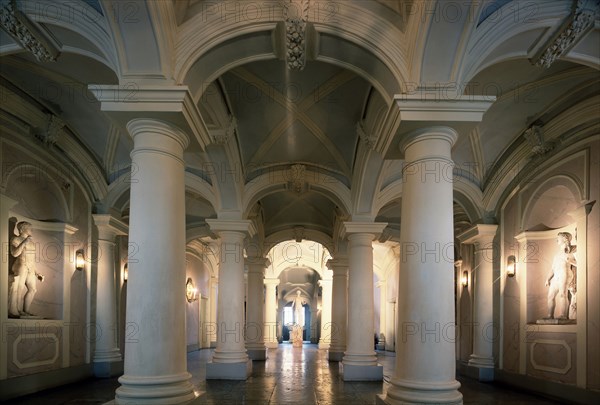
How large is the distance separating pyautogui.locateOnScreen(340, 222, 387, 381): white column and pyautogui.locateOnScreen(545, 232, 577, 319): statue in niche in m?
3.78

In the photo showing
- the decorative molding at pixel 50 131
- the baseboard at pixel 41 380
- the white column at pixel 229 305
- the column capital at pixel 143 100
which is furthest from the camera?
the white column at pixel 229 305

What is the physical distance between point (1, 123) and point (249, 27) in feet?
18.5

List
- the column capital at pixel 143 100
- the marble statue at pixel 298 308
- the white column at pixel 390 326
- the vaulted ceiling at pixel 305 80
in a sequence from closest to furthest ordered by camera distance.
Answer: the column capital at pixel 143 100 → the vaulted ceiling at pixel 305 80 → the white column at pixel 390 326 → the marble statue at pixel 298 308

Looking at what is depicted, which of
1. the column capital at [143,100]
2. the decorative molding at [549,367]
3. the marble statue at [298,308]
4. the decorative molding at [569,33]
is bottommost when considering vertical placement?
the marble statue at [298,308]

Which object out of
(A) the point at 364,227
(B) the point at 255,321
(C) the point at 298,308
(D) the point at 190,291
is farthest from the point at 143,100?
(C) the point at 298,308

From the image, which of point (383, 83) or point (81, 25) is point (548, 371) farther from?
point (81, 25)

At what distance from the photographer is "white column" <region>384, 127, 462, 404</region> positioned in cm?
613

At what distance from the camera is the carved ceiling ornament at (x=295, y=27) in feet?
21.7

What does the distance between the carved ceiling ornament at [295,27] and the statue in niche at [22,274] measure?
6.54 metres

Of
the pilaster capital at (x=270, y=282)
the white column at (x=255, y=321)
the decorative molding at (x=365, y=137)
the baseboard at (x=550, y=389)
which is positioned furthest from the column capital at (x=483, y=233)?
the pilaster capital at (x=270, y=282)

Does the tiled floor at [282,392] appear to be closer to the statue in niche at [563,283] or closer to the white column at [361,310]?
the white column at [361,310]

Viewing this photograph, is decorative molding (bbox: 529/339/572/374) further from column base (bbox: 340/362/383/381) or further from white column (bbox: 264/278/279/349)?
white column (bbox: 264/278/279/349)

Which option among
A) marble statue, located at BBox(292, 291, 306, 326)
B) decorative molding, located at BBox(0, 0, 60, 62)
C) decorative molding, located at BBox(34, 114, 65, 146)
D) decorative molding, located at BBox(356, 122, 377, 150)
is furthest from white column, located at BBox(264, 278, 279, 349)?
decorative molding, located at BBox(0, 0, 60, 62)

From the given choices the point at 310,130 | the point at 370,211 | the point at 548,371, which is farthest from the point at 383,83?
the point at 548,371
